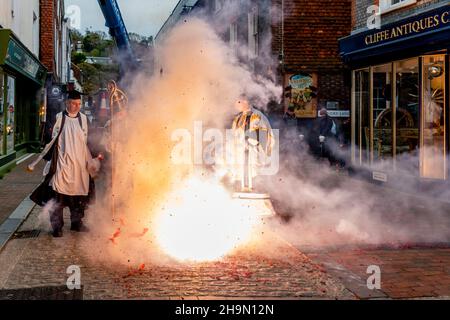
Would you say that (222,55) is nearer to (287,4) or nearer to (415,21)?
(415,21)

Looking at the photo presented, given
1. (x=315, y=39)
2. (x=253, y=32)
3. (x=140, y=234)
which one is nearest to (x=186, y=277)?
(x=140, y=234)

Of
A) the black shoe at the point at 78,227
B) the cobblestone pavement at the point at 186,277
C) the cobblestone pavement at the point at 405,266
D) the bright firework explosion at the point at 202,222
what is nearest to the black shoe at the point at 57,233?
the black shoe at the point at 78,227

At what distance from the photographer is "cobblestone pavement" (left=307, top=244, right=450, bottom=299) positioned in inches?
194

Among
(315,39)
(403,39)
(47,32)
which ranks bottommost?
(403,39)

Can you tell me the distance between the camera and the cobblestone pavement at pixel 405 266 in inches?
194

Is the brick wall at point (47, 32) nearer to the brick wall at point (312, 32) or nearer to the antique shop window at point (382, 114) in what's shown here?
the brick wall at point (312, 32)

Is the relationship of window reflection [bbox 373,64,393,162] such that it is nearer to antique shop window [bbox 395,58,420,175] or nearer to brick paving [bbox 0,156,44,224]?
antique shop window [bbox 395,58,420,175]

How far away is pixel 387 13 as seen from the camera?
1270cm

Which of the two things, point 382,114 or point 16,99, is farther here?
point 16,99

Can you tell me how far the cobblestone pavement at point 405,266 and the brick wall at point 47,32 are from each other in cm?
1961

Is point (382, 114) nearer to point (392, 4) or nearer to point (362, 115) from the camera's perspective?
point (362, 115)

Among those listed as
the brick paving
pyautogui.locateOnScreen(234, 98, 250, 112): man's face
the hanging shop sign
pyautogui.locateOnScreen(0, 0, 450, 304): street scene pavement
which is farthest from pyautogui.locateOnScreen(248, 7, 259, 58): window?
pyautogui.locateOnScreen(234, 98, 250, 112): man's face

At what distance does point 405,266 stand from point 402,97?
7.27 m
